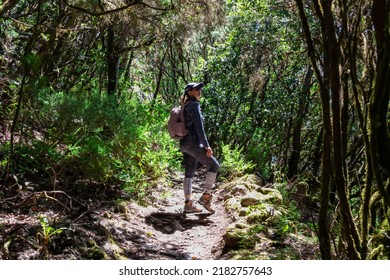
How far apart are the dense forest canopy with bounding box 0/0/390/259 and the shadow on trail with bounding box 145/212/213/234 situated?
705 millimetres

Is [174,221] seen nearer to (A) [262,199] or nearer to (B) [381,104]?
(A) [262,199]

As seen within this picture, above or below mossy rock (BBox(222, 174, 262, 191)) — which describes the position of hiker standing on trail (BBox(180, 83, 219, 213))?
above

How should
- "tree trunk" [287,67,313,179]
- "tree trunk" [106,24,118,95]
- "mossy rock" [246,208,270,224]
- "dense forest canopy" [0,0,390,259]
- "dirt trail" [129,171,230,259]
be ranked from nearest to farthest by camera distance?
"dense forest canopy" [0,0,390,259], "dirt trail" [129,171,230,259], "mossy rock" [246,208,270,224], "tree trunk" [106,24,118,95], "tree trunk" [287,67,313,179]

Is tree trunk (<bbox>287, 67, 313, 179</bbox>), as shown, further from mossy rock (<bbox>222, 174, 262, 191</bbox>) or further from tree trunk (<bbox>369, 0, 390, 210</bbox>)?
tree trunk (<bbox>369, 0, 390, 210</bbox>)

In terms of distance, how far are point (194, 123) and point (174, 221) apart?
4.62 ft

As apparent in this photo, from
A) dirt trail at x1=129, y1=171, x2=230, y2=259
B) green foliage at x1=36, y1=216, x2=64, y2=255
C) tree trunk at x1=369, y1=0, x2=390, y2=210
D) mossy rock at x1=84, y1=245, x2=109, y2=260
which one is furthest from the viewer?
dirt trail at x1=129, y1=171, x2=230, y2=259

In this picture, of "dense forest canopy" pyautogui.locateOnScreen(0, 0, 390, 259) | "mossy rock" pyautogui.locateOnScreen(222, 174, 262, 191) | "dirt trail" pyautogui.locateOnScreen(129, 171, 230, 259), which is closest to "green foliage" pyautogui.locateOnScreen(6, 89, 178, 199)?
"dense forest canopy" pyautogui.locateOnScreen(0, 0, 390, 259)

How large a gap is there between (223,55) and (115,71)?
4027mm

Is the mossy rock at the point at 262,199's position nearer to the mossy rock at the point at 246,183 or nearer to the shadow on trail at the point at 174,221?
the shadow on trail at the point at 174,221

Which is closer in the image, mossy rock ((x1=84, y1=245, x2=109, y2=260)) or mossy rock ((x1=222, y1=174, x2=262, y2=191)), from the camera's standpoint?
mossy rock ((x1=84, y1=245, x2=109, y2=260))

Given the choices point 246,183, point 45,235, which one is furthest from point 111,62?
point 45,235

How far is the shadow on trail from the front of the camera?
251 inches

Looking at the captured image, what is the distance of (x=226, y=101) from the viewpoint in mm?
14672

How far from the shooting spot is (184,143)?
676 cm
